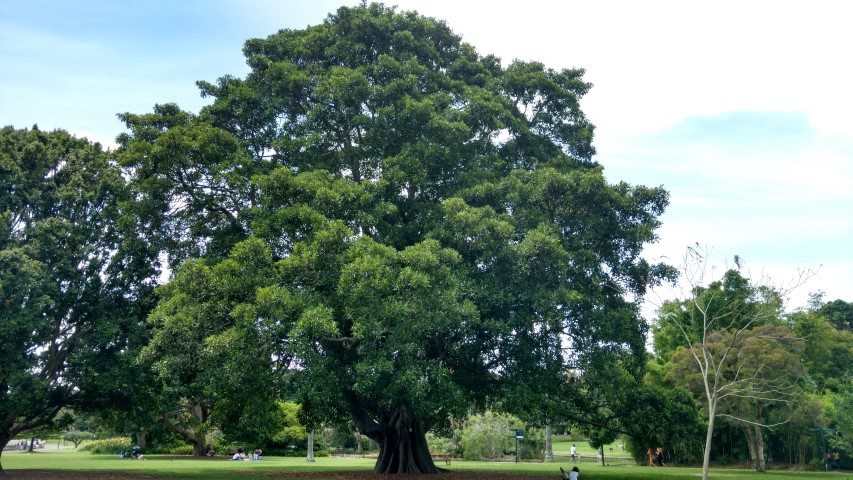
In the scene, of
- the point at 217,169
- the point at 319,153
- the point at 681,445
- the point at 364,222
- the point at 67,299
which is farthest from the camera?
the point at 681,445

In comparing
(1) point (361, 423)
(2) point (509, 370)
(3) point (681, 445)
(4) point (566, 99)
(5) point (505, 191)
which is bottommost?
(3) point (681, 445)

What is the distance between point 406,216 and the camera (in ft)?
80.0

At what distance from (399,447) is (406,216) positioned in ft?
28.9

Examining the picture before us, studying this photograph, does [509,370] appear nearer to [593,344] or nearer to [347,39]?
[593,344]

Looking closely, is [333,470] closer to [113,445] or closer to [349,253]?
[349,253]

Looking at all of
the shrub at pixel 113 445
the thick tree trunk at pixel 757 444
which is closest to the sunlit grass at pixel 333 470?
the thick tree trunk at pixel 757 444

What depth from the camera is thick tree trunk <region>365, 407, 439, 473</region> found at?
25.5m

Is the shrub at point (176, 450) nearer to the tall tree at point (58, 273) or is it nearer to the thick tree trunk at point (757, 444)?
the tall tree at point (58, 273)

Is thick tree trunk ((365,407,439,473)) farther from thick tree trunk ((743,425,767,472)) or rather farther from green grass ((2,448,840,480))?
thick tree trunk ((743,425,767,472))

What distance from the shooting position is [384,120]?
76.1 feet

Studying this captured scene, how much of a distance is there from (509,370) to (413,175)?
7.18 meters

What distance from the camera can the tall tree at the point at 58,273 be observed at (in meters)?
23.7

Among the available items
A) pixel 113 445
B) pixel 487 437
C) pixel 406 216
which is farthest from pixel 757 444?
pixel 113 445

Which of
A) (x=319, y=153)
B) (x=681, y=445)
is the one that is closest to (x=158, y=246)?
(x=319, y=153)
